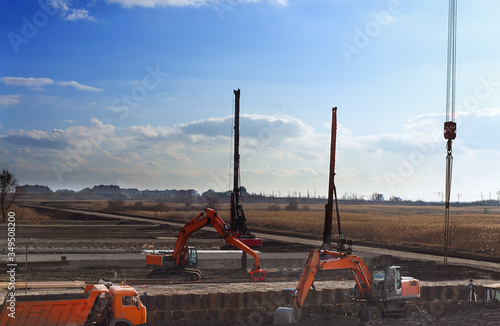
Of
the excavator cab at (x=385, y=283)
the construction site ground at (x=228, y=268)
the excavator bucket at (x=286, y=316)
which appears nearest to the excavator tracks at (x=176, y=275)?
the construction site ground at (x=228, y=268)

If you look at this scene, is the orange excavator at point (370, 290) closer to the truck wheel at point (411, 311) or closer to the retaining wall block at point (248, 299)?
the truck wheel at point (411, 311)

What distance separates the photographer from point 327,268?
1762 centimetres

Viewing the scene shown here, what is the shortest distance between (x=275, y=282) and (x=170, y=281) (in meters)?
4.99


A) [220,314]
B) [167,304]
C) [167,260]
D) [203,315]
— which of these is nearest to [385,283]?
[220,314]

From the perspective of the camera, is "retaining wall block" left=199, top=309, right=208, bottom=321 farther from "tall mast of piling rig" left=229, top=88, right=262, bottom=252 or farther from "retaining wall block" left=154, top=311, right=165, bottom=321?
"tall mast of piling rig" left=229, top=88, right=262, bottom=252

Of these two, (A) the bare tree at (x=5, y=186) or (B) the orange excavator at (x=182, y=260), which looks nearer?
(B) the orange excavator at (x=182, y=260)

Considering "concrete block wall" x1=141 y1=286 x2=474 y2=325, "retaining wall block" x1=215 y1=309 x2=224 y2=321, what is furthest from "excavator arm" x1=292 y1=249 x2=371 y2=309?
"retaining wall block" x1=215 y1=309 x2=224 y2=321

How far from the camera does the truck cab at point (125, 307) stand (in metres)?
15.1

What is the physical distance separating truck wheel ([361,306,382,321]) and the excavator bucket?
2436mm

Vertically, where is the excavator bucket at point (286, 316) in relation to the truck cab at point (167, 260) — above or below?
below

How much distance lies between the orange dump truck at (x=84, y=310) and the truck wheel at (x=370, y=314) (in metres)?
7.55

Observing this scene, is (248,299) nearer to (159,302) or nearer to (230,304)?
(230,304)

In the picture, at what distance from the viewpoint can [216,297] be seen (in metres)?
20.8

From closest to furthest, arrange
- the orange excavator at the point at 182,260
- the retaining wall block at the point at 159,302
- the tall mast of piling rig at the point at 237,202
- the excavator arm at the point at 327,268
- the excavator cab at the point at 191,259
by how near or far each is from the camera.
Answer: the excavator arm at the point at 327,268 → the retaining wall block at the point at 159,302 → the orange excavator at the point at 182,260 → the excavator cab at the point at 191,259 → the tall mast of piling rig at the point at 237,202
